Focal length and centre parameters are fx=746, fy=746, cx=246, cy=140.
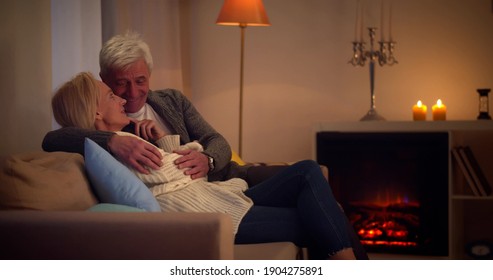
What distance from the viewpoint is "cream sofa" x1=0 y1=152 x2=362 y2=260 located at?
146cm

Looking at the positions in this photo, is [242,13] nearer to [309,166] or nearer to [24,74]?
[24,74]

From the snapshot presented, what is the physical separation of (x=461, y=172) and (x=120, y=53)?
2.01 m

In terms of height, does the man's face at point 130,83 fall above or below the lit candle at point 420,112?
above

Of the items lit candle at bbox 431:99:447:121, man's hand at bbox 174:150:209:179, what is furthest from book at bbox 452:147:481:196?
man's hand at bbox 174:150:209:179

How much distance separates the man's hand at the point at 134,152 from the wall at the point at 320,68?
7.21 ft

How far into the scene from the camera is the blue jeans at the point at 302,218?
78.0 inches

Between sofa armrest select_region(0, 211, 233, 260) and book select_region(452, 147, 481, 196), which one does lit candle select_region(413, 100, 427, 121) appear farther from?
sofa armrest select_region(0, 211, 233, 260)

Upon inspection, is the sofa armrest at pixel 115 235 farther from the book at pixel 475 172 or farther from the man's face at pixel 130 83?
the book at pixel 475 172

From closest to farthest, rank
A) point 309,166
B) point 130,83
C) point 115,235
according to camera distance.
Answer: point 115,235 < point 309,166 < point 130,83

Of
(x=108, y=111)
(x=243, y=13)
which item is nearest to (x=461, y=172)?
(x=243, y=13)

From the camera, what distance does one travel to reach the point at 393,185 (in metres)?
3.65

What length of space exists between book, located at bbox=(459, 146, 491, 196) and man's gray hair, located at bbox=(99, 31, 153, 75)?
173 cm

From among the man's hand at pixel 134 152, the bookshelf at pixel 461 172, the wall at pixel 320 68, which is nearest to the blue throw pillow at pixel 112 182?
the man's hand at pixel 134 152
